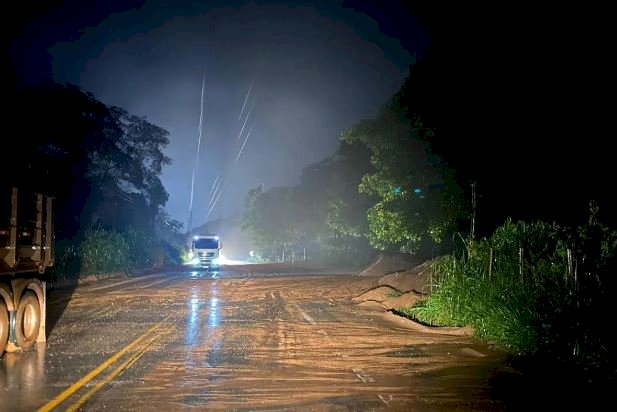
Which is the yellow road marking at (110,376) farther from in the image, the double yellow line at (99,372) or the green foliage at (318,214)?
the green foliage at (318,214)

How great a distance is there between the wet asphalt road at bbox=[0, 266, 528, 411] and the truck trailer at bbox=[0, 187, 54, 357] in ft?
1.54

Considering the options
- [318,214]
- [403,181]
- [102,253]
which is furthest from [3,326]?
[318,214]

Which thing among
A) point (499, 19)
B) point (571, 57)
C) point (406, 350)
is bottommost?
point (406, 350)

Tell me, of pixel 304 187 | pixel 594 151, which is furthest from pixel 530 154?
pixel 304 187


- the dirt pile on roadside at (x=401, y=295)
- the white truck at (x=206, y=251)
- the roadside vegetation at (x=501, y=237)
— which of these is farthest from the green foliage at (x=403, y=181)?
the white truck at (x=206, y=251)

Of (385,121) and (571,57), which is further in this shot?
(385,121)

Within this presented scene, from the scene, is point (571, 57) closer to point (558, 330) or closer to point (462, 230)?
point (558, 330)

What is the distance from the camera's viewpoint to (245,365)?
10.8 metres

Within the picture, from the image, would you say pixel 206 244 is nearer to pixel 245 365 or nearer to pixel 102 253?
pixel 102 253

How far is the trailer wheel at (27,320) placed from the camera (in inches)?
468

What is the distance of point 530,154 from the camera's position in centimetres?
1539

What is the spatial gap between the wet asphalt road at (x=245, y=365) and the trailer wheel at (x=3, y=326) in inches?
10.9

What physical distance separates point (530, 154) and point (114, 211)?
48435mm

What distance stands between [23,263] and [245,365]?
16.5 feet
